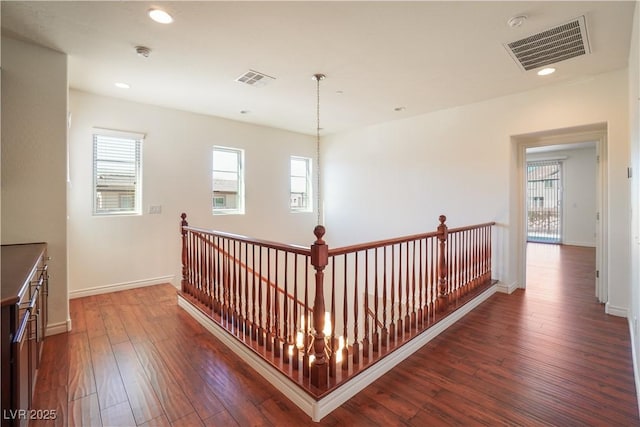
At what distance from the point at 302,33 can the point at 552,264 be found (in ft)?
21.4

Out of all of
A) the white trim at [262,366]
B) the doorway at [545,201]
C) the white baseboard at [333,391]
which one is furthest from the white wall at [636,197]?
the doorway at [545,201]

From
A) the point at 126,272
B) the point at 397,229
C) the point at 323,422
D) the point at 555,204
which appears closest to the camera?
the point at 323,422

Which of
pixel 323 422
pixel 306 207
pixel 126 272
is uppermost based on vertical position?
pixel 306 207

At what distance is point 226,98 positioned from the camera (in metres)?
4.16

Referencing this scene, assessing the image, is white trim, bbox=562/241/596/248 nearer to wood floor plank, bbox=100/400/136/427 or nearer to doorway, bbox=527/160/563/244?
doorway, bbox=527/160/563/244

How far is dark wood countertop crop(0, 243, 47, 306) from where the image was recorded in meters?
1.34

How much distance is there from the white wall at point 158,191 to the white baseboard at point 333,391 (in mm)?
1818

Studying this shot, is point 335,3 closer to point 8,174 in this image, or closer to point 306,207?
point 8,174

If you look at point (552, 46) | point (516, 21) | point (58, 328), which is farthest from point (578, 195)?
point (58, 328)

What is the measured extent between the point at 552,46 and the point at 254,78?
305 centimetres

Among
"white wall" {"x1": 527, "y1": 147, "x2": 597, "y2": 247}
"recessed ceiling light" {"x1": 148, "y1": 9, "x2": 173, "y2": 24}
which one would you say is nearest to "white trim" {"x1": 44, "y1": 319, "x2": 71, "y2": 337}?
"recessed ceiling light" {"x1": 148, "y1": 9, "x2": 173, "y2": 24}

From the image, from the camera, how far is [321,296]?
1.87 metres

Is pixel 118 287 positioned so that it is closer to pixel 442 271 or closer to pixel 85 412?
pixel 85 412

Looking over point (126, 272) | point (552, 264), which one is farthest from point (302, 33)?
point (552, 264)
